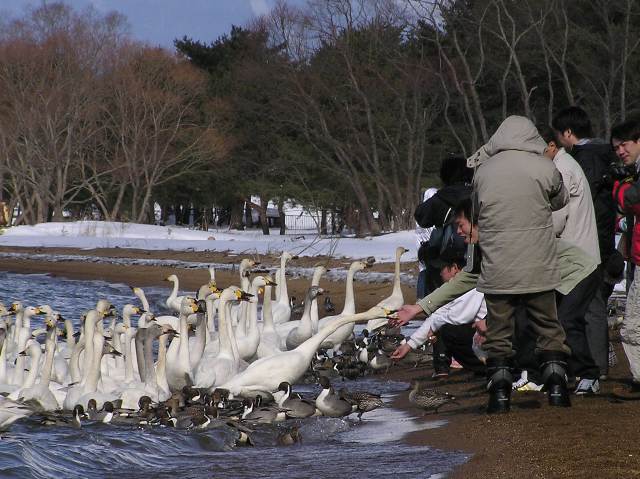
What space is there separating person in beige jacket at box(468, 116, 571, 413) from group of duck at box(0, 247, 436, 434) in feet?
3.37

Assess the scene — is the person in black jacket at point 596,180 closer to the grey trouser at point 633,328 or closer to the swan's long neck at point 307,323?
the grey trouser at point 633,328

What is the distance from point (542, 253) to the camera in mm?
6340

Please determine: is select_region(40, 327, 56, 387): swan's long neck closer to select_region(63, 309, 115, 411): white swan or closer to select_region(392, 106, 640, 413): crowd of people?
select_region(63, 309, 115, 411): white swan

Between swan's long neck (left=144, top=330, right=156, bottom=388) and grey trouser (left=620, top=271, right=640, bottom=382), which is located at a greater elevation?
grey trouser (left=620, top=271, right=640, bottom=382)

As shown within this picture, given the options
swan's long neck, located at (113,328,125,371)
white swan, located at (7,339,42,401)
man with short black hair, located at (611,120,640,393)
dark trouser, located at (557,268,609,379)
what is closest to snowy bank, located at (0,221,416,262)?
swan's long neck, located at (113,328,125,371)

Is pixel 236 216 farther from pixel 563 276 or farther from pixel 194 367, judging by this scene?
pixel 563 276

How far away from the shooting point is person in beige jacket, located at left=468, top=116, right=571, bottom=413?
20.7ft

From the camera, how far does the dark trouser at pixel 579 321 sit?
709 centimetres

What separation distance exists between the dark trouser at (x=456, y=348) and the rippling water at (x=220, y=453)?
95 centimetres

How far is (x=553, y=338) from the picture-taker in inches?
255

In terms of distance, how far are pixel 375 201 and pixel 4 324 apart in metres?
33.9

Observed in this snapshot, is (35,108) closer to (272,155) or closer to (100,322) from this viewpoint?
(272,155)

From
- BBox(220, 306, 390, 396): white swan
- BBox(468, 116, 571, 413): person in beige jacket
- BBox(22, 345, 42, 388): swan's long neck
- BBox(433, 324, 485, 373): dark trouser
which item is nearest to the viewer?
BBox(468, 116, 571, 413): person in beige jacket

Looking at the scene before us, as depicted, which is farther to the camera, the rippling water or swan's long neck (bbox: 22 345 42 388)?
swan's long neck (bbox: 22 345 42 388)
